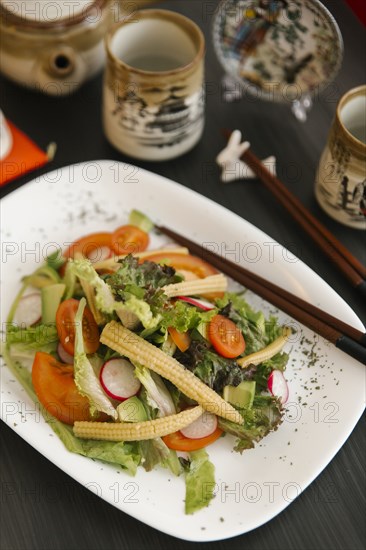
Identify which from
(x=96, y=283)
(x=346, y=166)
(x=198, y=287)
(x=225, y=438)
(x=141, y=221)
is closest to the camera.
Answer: (x=96, y=283)

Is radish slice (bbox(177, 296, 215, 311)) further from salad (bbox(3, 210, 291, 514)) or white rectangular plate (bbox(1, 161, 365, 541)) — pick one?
white rectangular plate (bbox(1, 161, 365, 541))

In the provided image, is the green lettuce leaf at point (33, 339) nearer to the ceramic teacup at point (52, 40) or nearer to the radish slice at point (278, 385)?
the radish slice at point (278, 385)

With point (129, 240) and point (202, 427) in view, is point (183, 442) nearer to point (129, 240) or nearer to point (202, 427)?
point (202, 427)

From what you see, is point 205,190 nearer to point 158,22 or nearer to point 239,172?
point 239,172

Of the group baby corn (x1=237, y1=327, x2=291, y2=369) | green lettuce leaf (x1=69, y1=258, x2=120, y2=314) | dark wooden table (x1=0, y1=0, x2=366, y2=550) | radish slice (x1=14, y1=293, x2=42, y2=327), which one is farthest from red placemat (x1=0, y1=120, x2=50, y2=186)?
baby corn (x1=237, y1=327, x2=291, y2=369)

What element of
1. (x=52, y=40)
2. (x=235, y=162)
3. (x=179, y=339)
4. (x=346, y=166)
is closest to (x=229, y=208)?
(x=235, y=162)

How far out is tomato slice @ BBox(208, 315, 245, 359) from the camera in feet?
5.11

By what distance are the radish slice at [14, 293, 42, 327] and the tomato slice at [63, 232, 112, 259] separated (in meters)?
0.16

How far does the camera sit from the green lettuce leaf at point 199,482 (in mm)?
1426

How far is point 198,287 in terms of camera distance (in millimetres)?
1669

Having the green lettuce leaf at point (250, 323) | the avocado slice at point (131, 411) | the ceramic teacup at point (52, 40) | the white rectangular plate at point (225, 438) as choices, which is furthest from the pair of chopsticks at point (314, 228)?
the avocado slice at point (131, 411)

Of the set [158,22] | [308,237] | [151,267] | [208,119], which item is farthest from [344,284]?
[158,22]

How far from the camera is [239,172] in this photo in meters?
2.07

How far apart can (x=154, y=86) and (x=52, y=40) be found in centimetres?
41
